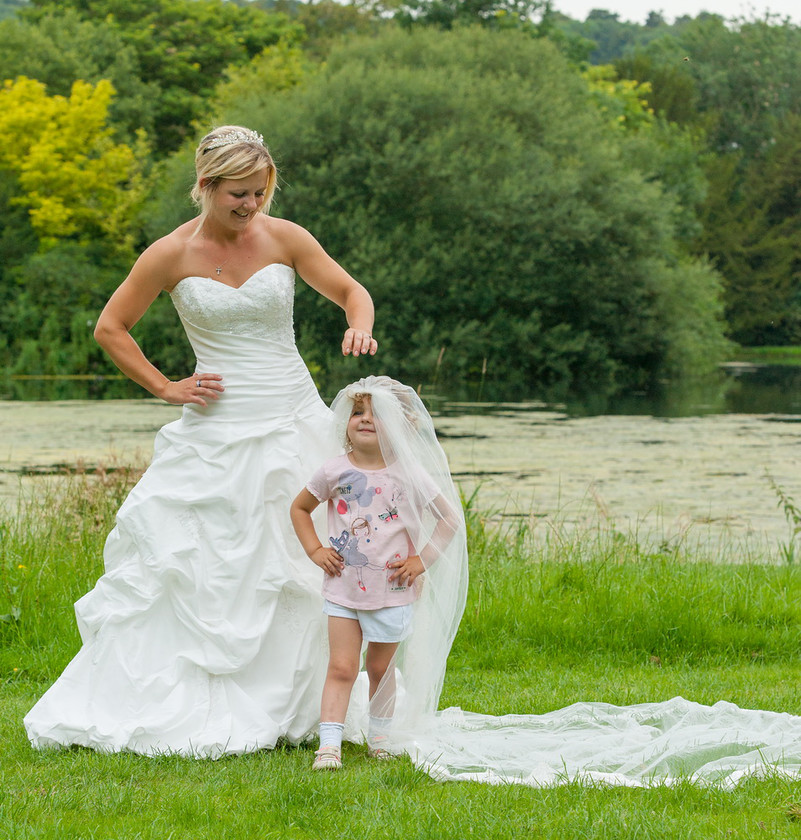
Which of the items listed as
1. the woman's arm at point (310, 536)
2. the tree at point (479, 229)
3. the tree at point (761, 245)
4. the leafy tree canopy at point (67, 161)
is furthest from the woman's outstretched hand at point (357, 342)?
the tree at point (761, 245)

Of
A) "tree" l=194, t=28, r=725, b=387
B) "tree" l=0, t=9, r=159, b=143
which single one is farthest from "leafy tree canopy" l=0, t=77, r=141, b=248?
"tree" l=194, t=28, r=725, b=387

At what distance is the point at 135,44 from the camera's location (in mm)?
51000

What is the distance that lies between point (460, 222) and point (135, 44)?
71.8 feet

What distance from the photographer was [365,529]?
4.33 m

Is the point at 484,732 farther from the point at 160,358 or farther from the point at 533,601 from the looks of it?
the point at 160,358

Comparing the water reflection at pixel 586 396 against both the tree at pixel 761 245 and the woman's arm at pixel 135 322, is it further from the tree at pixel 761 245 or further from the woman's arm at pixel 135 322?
the tree at pixel 761 245

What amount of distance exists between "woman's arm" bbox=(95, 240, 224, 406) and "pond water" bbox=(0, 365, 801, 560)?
4.16m

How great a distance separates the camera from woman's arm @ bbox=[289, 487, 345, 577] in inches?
170

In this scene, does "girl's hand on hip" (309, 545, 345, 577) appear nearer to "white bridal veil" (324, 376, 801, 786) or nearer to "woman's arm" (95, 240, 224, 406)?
"white bridal veil" (324, 376, 801, 786)

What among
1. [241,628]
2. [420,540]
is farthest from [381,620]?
[241,628]

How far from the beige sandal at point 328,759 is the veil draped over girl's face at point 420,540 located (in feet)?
0.94

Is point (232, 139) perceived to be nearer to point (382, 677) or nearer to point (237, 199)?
point (237, 199)

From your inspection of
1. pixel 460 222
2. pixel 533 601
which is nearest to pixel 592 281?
pixel 460 222

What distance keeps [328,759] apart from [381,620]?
0.52 m
